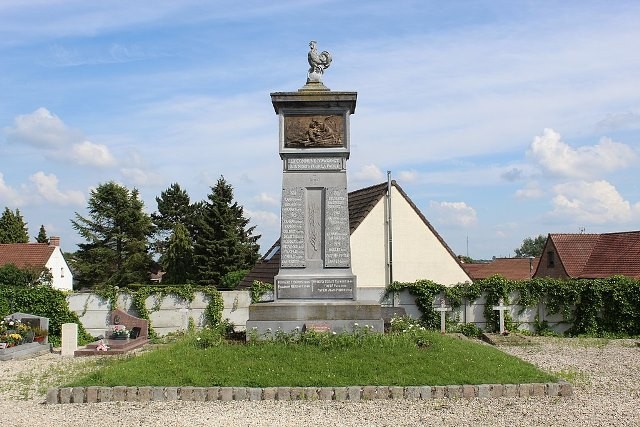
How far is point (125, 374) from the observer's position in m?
10.1

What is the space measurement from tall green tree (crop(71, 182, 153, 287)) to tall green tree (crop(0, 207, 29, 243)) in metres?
7.66

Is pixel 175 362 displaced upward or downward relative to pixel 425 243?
downward

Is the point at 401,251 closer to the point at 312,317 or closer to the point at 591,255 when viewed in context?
A: the point at 312,317

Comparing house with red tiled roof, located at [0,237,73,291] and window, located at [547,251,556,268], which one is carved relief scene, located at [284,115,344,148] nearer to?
window, located at [547,251,556,268]

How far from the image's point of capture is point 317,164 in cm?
1388

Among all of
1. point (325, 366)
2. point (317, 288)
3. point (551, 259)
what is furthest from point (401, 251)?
point (551, 259)

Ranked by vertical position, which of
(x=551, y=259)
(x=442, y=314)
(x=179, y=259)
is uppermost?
(x=179, y=259)

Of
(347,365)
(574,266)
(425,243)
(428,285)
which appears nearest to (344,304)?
(347,365)

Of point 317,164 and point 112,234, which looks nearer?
point 317,164

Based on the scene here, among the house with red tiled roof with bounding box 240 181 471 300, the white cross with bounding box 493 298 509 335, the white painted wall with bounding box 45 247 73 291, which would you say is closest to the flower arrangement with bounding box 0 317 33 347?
the house with red tiled roof with bounding box 240 181 471 300

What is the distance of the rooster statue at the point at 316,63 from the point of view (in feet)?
47.5

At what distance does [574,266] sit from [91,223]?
139ft

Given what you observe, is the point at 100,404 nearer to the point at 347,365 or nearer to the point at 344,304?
the point at 347,365

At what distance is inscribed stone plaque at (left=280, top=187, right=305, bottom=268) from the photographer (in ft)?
44.5
